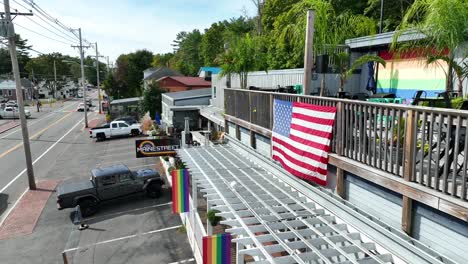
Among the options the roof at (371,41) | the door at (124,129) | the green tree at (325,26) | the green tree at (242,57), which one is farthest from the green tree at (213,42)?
the green tree at (325,26)

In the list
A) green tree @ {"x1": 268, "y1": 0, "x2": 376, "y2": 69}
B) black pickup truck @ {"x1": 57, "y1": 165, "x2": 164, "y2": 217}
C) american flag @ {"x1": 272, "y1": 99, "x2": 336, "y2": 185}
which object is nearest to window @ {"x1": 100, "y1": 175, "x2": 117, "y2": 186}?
black pickup truck @ {"x1": 57, "y1": 165, "x2": 164, "y2": 217}

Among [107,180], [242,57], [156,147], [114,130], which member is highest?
[242,57]

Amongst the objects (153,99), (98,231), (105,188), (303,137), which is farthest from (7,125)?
(303,137)

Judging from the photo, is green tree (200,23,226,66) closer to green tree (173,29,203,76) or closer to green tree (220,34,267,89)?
green tree (173,29,203,76)

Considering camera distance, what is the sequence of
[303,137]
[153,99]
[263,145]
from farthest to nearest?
[153,99]
[263,145]
[303,137]

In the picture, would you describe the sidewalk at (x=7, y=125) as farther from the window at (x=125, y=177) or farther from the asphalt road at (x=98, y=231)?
the window at (x=125, y=177)

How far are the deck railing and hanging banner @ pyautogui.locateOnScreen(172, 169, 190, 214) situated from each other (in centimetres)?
562

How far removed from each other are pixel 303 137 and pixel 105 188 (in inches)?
460

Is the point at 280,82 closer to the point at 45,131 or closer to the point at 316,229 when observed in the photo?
the point at 316,229

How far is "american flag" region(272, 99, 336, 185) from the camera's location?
6.66 m

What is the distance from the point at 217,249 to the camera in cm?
647

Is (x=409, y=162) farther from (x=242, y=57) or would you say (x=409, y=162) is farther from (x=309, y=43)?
(x=242, y=57)

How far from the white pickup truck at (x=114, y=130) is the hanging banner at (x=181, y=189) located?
937 inches

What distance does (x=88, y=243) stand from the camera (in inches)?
504
